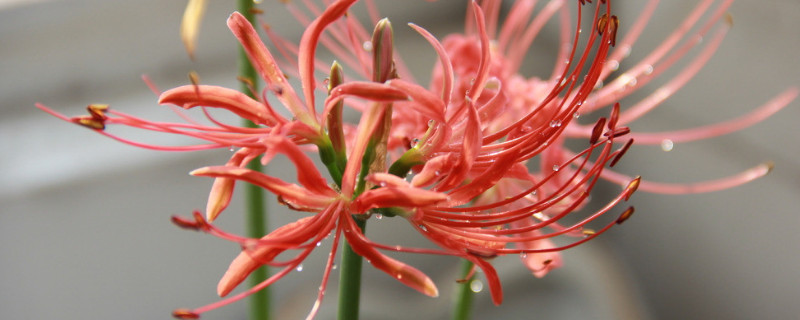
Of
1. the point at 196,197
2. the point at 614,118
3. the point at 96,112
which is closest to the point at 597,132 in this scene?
the point at 614,118

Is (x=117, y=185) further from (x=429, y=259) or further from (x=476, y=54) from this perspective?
(x=476, y=54)

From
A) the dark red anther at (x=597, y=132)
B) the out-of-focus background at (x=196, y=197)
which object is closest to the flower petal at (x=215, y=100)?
the dark red anther at (x=597, y=132)

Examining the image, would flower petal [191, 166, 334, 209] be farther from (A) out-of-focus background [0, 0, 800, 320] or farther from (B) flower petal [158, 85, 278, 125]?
(A) out-of-focus background [0, 0, 800, 320]

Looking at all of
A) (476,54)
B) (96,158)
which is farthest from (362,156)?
(96,158)

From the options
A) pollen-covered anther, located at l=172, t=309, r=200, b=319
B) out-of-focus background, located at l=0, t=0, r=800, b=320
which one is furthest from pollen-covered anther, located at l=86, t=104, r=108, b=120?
out-of-focus background, located at l=0, t=0, r=800, b=320

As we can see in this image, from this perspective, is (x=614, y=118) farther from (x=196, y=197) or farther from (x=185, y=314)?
(x=196, y=197)
